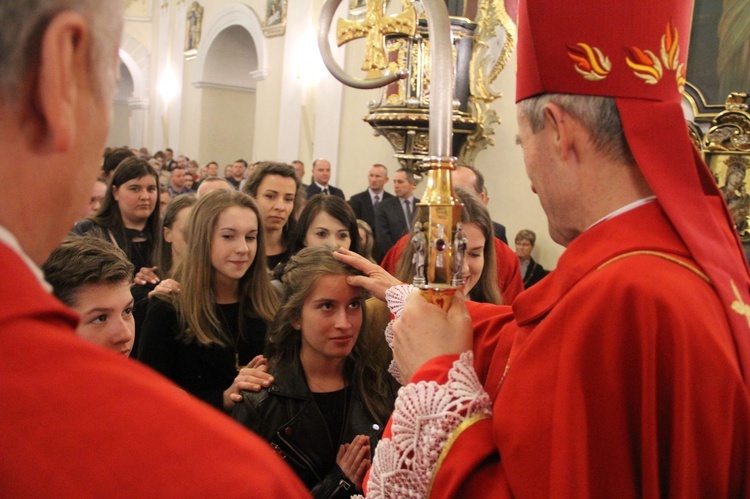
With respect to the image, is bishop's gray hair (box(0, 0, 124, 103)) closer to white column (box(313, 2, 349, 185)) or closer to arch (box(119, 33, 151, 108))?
white column (box(313, 2, 349, 185))

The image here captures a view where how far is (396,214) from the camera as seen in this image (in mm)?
7062

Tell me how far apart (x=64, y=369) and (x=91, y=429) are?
51mm

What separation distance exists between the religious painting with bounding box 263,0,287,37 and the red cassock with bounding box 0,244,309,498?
41.0 ft

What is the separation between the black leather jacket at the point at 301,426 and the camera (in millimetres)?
2197

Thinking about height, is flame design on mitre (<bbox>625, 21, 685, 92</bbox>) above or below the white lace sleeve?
above

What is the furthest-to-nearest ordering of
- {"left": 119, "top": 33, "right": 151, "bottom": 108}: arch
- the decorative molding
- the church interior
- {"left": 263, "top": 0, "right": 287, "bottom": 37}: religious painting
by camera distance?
{"left": 119, "top": 33, "right": 151, "bottom": 108}: arch → the decorative molding → {"left": 263, "top": 0, "right": 287, "bottom": 37}: religious painting → the church interior

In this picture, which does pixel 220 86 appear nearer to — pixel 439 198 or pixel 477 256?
pixel 477 256

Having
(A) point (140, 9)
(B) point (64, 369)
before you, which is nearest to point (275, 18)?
(A) point (140, 9)

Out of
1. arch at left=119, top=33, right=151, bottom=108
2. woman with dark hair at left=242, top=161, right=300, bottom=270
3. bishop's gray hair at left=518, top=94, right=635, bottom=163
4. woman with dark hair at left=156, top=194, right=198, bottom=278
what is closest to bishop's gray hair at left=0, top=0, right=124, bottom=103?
bishop's gray hair at left=518, top=94, right=635, bottom=163

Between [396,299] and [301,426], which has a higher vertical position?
[396,299]

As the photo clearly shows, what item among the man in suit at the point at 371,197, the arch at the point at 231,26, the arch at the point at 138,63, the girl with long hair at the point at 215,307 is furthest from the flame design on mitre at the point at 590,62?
the arch at the point at 138,63

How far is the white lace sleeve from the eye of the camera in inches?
51.3

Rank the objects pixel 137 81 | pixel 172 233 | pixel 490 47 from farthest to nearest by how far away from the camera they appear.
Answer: pixel 137 81 < pixel 490 47 < pixel 172 233

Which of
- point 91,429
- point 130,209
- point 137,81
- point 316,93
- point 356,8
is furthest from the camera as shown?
point 137,81
